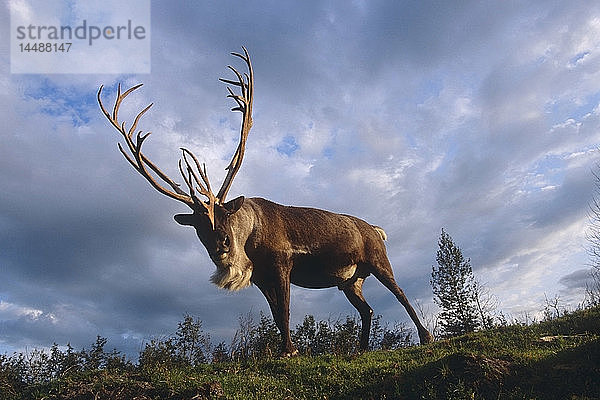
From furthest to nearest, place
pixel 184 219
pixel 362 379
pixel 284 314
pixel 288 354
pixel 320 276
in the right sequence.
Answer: pixel 320 276 → pixel 184 219 → pixel 284 314 → pixel 288 354 → pixel 362 379

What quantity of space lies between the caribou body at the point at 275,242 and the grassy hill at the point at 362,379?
142 cm

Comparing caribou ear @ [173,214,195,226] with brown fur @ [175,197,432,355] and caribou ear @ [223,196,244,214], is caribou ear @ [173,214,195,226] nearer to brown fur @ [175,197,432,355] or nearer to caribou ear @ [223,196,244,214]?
brown fur @ [175,197,432,355]

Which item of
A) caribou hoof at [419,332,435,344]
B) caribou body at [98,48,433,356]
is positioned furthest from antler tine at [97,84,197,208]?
caribou hoof at [419,332,435,344]

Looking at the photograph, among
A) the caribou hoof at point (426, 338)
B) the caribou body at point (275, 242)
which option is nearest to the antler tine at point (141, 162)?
the caribou body at point (275, 242)

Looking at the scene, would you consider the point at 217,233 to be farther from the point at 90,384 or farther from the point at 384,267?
the point at 384,267

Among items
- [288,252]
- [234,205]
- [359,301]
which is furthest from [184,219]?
[359,301]

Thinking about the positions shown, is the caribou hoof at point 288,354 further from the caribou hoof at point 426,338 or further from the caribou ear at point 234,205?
the caribou hoof at point 426,338

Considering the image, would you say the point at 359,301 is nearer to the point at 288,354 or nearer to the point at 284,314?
the point at 284,314

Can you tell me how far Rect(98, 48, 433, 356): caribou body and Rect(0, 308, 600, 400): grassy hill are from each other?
1421 mm

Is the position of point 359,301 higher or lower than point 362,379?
higher

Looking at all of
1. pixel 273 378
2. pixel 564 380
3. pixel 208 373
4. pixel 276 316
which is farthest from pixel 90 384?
pixel 564 380

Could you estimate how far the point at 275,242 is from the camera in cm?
1003

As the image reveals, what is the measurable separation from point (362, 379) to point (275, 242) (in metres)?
3.43

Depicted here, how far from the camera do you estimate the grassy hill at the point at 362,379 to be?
6516 mm
